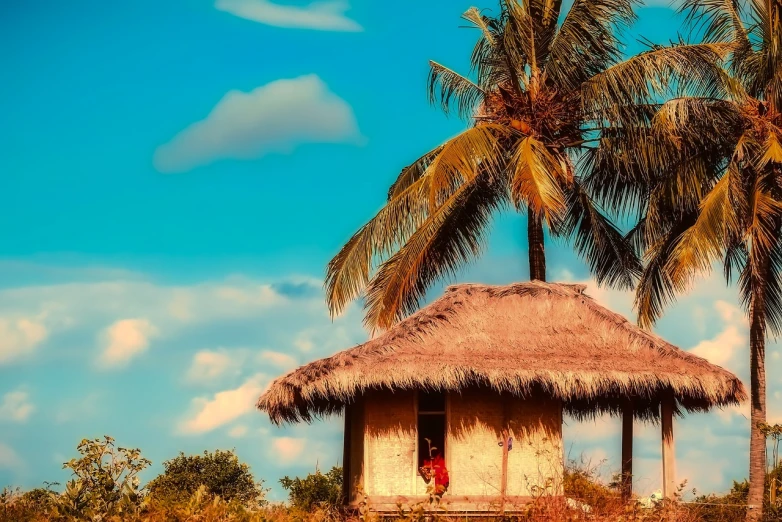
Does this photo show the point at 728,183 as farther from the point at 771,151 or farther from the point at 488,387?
the point at 488,387

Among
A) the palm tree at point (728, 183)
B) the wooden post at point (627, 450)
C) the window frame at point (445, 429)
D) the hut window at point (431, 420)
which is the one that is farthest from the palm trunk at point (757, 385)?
the window frame at point (445, 429)

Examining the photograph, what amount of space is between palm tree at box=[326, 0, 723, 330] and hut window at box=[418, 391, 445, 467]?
2.83 m

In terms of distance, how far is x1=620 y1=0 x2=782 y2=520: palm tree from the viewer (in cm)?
1792

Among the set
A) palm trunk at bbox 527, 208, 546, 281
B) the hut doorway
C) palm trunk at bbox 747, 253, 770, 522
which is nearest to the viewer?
the hut doorway

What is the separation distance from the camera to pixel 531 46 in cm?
2025

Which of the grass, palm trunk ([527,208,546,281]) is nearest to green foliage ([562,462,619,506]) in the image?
the grass

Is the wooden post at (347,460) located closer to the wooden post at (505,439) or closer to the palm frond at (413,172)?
the wooden post at (505,439)

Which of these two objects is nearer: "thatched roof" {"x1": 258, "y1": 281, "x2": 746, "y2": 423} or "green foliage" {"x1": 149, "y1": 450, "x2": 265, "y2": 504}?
"thatched roof" {"x1": 258, "y1": 281, "x2": 746, "y2": 423}

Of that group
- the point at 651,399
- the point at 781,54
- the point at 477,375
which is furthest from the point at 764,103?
the point at 477,375

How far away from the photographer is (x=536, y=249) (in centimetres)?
2034

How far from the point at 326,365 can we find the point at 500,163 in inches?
254

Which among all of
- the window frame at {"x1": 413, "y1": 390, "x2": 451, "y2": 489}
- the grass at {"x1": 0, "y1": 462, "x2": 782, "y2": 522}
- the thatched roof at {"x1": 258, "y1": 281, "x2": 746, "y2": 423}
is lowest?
the grass at {"x1": 0, "y1": 462, "x2": 782, "y2": 522}

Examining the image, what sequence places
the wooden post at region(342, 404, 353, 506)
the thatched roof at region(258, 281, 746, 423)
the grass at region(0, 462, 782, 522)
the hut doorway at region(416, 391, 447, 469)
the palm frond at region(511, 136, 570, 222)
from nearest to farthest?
the grass at region(0, 462, 782, 522)
the thatched roof at region(258, 281, 746, 423)
the hut doorway at region(416, 391, 447, 469)
the wooden post at region(342, 404, 353, 506)
the palm frond at region(511, 136, 570, 222)

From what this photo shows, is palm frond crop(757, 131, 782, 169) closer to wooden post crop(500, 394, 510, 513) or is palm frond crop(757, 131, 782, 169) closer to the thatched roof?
the thatched roof
